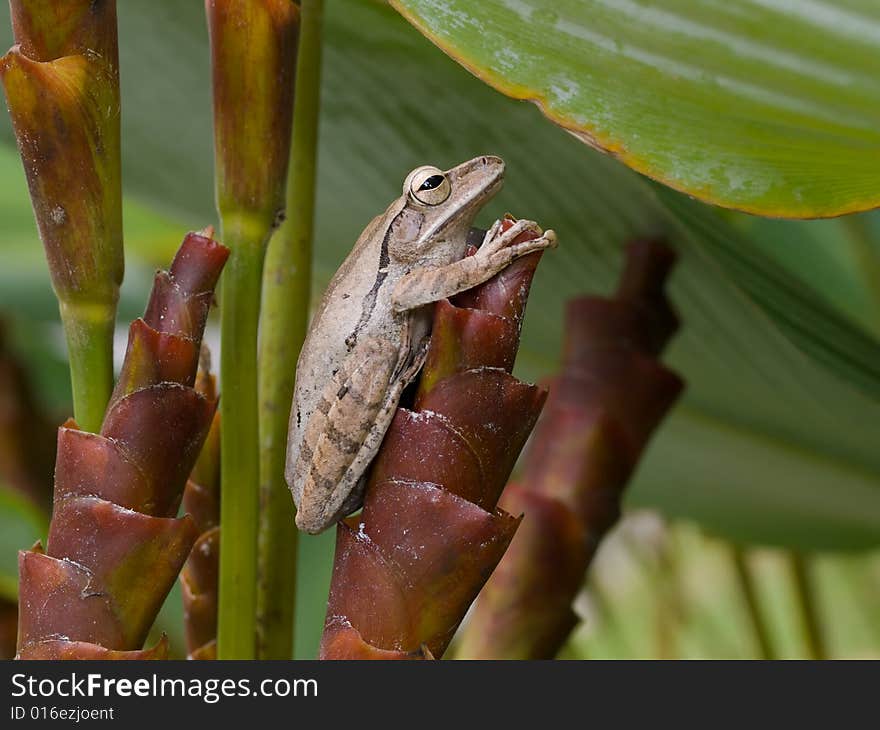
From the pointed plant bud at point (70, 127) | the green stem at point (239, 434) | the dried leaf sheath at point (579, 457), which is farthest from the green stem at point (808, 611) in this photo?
the pointed plant bud at point (70, 127)

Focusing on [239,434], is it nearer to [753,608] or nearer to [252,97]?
[252,97]

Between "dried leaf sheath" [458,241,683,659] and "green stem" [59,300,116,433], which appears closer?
"green stem" [59,300,116,433]

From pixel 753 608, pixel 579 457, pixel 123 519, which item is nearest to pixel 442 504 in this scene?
pixel 123 519

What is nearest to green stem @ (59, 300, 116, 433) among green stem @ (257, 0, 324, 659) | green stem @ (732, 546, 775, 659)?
green stem @ (257, 0, 324, 659)

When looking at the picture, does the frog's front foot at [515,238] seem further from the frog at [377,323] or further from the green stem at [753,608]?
the green stem at [753,608]

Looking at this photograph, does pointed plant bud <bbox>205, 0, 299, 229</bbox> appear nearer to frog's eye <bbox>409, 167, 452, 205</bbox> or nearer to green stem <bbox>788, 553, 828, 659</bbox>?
frog's eye <bbox>409, 167, 452, 205</bbox>
